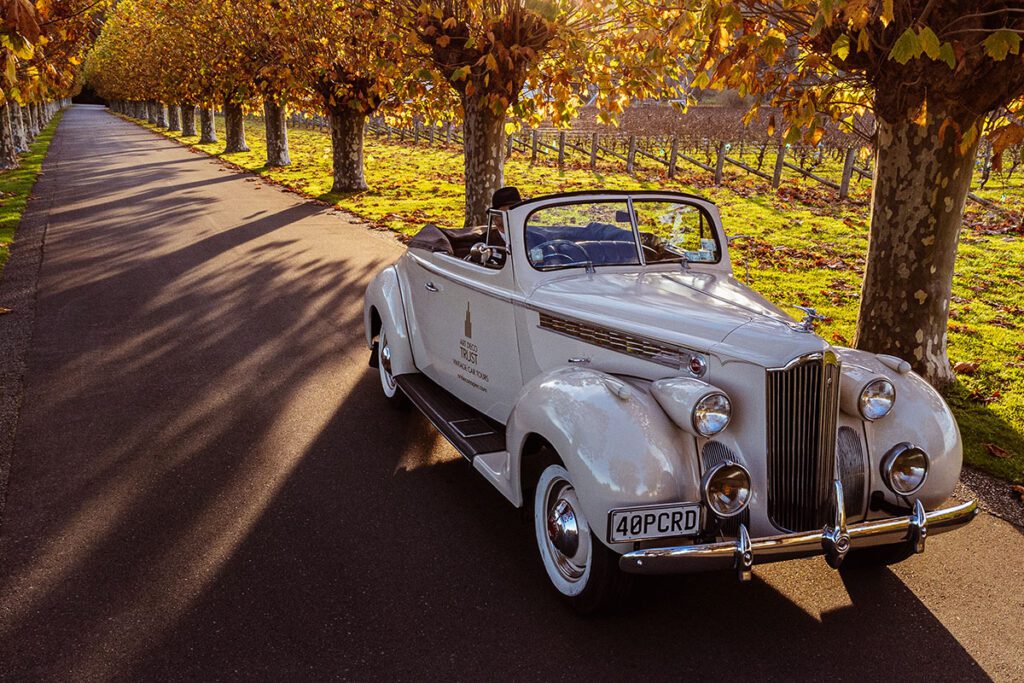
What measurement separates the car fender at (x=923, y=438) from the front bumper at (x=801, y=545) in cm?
18

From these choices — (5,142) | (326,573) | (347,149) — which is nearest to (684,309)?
(326,573)

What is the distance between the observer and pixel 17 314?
8656mm

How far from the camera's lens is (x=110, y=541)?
13.6 ft

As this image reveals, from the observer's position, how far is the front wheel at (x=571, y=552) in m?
3.43

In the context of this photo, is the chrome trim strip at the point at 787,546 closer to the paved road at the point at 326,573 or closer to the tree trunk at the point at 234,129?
the paved road at the point at 326,573

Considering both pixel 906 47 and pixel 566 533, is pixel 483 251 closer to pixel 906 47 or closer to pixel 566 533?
→ pixel 566 533

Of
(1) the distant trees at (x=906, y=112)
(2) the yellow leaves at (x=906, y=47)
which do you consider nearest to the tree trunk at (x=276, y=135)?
(1) the distant trees at (x=906, y=112)

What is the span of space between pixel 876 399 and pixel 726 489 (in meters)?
0.94

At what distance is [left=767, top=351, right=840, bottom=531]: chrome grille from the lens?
3.34 meters

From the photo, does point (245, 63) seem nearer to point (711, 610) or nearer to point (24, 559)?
point (24, 559)

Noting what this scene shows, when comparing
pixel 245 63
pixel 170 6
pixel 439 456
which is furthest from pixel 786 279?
pixel 170 6

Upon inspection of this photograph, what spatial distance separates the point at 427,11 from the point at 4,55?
538cm

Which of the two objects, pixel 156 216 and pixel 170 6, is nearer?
pixel 156 216

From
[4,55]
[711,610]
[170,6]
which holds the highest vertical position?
[170,6]
